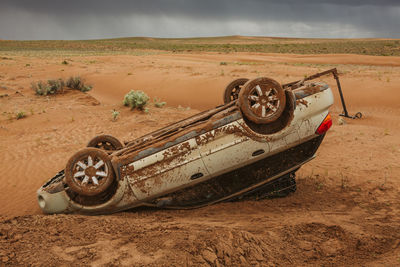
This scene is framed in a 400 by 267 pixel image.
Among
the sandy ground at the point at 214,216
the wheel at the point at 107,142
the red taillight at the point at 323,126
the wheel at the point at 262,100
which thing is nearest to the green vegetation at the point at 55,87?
the sandy ground at the point at 214,216

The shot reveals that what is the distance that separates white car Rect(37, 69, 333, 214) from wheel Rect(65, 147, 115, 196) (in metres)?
0.01

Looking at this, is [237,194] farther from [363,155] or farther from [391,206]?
[363,155]

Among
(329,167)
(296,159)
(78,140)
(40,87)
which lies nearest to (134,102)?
(78,140)

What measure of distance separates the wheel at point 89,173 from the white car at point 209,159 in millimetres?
13

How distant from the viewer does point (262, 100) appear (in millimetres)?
4223

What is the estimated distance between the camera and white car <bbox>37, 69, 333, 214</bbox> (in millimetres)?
4305

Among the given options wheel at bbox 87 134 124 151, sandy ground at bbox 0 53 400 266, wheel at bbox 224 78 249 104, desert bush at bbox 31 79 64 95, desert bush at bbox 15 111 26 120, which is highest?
desert bush at bbox 31 79 64 95

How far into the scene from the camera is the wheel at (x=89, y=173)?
171 inches

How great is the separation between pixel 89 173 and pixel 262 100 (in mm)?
2575

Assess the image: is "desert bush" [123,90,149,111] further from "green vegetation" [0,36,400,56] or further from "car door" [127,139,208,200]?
"green vegetation" [0,36,400,56]

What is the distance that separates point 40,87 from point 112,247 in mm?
14230

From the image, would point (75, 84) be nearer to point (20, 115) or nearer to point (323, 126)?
point (20, 115)

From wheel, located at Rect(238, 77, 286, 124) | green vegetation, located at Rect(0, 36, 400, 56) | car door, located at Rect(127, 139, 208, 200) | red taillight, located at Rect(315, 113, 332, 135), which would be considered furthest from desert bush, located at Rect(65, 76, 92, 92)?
green vegetation, located at Rect(0, 36, 400, 56)

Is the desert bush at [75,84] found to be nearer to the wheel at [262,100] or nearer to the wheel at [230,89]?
the wheel at [230,89]
